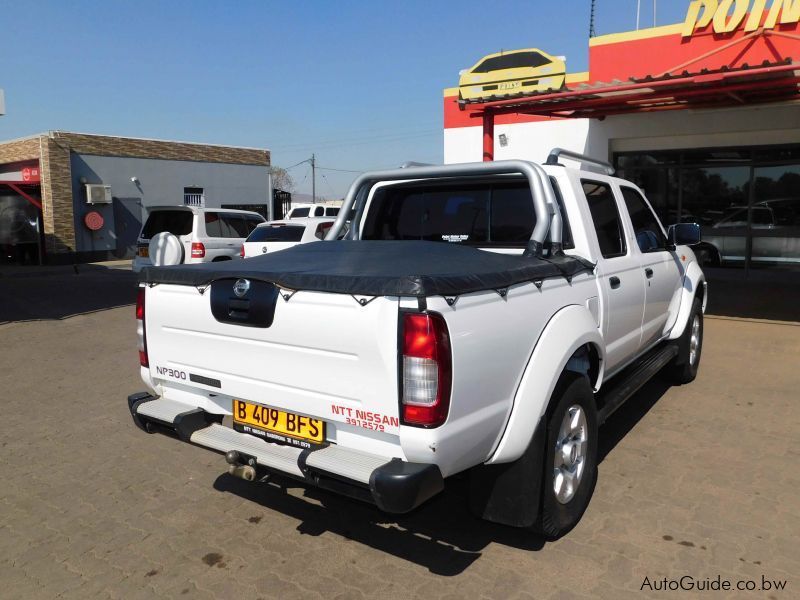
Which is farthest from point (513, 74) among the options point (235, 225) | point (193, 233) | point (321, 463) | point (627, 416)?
point (321, 463)

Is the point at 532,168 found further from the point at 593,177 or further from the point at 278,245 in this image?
the point at 278,245

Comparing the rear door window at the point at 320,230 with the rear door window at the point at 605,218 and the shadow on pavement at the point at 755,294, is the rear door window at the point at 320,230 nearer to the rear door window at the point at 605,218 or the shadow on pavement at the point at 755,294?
the shadow on pavement at the point at 755,294

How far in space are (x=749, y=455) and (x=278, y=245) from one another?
9.16 metres

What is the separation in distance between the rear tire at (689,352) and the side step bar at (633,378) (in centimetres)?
23

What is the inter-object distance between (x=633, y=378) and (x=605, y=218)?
1.14m

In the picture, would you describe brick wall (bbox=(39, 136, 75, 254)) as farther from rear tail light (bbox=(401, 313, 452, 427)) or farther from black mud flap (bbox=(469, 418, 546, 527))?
rear tail light (bbox=(401, 313, 452, 427))

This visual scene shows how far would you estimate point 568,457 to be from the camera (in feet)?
11.2

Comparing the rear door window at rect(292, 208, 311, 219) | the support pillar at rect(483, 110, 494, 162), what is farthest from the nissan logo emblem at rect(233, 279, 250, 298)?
the rear door window at rect(292, 208, 311, 219)

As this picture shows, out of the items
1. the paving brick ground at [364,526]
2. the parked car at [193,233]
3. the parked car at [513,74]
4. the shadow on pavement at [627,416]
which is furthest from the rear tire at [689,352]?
the parked car at [193,233]

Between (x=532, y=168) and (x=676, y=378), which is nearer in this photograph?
(x=532, y=168)

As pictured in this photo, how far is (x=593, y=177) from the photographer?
4355 mm

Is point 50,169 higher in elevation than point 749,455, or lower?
higher

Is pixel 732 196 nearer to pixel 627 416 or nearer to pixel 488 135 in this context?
pixel 488 135

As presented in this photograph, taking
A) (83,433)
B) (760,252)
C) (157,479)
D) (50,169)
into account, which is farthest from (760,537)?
(50,169)
